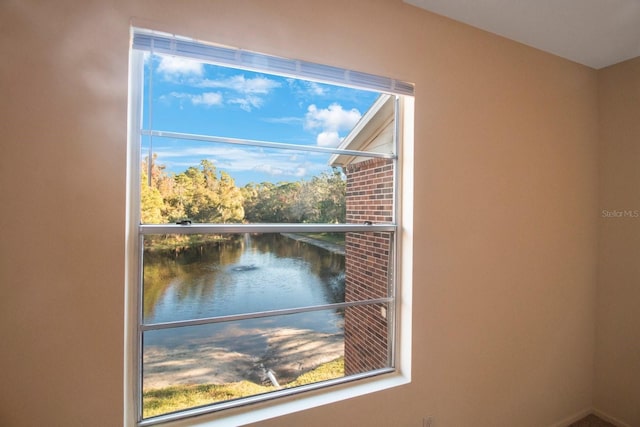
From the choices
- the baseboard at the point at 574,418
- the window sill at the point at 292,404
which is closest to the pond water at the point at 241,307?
the window sill at the point at 292,404

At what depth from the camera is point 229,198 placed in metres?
1.47

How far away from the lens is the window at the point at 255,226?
1.35m

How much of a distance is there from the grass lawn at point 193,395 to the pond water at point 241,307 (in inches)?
1.4

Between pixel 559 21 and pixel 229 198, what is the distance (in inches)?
91.0

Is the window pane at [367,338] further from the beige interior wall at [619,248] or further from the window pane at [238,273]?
the beige interior wall at [619,248]

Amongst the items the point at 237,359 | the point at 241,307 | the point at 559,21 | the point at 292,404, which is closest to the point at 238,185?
the point at 241,307

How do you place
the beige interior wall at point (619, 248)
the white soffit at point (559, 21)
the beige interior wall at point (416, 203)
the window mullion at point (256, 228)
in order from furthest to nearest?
the beige interior wall at point (619, 248) < the white soffit at point (559, 21) < the window mullion at point (256, 228) < the beige interior wall at point (416, 203)

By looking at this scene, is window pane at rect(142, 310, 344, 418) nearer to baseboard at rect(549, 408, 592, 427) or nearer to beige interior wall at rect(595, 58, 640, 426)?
baseboard at rect(549, 408, 592, 427)

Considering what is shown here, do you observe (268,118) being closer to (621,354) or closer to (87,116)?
(87,116)

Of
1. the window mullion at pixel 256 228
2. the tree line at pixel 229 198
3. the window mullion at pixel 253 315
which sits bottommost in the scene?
the window mullion at pixel 253 315

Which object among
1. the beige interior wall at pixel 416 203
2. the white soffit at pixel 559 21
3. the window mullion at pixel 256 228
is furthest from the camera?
the white soffit at pixel 559 21

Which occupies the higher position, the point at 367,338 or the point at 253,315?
the point at 253,315

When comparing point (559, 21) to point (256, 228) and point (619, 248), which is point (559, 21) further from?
point (256, 228)

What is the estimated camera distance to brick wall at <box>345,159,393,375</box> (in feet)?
5.79
